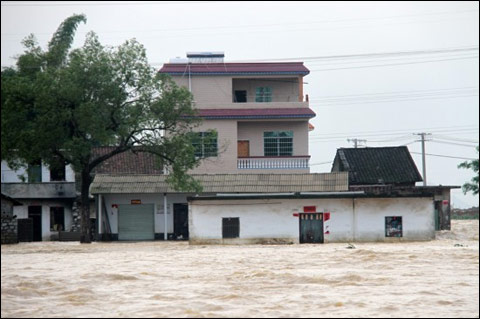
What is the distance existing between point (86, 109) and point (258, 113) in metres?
16.8

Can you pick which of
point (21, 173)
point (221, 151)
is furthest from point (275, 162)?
point (21, 173)

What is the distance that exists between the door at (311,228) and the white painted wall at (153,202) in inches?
359

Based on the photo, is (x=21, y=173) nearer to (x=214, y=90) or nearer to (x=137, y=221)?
(x=137, y=221)

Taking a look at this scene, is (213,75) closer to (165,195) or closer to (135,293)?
(165,195)

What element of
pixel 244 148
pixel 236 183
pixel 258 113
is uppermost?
pixel 258 113

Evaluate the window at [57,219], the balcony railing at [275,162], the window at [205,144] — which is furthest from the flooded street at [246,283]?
the balcony railing at [275,162]

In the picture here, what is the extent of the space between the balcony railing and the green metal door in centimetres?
794

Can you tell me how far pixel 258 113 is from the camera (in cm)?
5669

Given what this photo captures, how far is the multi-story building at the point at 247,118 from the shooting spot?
5647 cm

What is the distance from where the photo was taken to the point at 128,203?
51125 mm

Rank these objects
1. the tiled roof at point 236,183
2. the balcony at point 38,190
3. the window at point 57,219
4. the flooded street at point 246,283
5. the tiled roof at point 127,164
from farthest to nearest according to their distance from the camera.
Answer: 1. the tiled roof at point 127,164
2. the balcony at point 38,190
3. the window at point 57,219
4. the tiled roof at point 236,183
5. the flooded street at point 246,283

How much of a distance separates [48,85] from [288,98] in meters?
20.7

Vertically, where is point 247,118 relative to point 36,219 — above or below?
above

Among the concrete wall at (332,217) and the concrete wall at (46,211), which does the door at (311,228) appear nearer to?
the concrete wall at (332,217)
